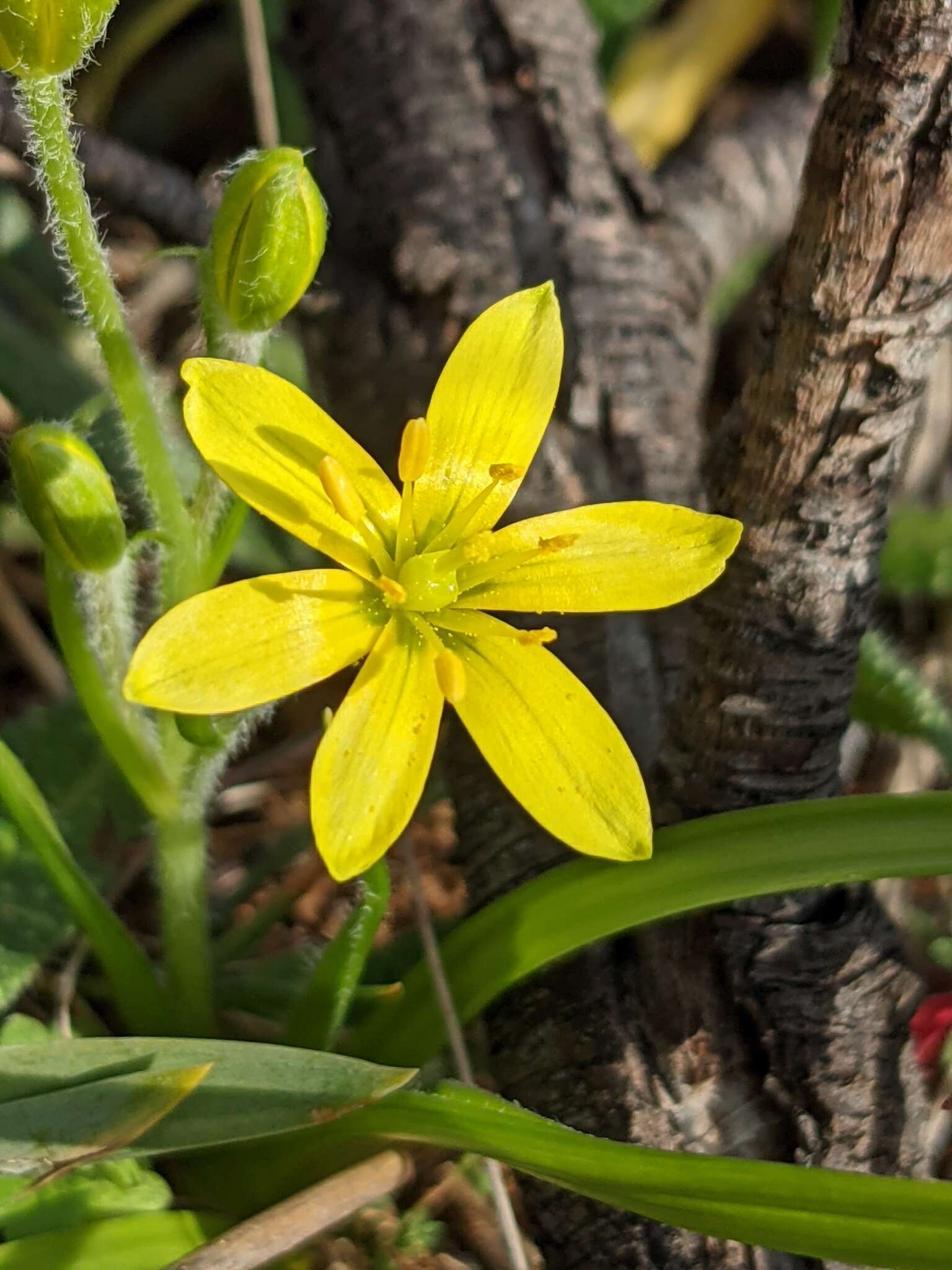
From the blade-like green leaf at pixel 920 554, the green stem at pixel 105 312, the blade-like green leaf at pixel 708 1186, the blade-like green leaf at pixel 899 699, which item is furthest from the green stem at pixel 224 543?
the blade-like green leaf at pixel 920 554

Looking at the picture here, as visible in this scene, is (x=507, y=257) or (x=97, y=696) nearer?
(x=97, y=696)

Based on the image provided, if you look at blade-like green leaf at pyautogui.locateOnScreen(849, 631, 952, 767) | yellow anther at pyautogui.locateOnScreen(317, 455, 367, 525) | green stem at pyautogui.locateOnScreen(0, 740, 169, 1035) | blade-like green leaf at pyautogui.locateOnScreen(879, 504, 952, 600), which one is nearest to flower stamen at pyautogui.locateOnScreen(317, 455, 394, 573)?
yellow anther at pyautogui.locateOnScreen(317, 455, 367, 525)

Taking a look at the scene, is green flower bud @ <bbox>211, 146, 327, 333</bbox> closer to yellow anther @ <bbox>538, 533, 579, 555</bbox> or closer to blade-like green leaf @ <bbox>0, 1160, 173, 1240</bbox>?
yellow anther @ <bbox>538, 533, 579, 555</bbox>

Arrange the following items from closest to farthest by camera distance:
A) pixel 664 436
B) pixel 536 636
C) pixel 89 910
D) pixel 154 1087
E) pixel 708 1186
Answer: pixel 708 1186
pixel 154 1087
pixel 536 636
pixel 89 910
pixel 664 436

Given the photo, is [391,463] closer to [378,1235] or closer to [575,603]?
[575,603]

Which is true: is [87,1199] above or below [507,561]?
below

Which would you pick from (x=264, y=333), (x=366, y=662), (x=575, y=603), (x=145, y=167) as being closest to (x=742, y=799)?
(x=575, y=603)

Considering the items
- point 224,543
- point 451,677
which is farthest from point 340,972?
point 224,543

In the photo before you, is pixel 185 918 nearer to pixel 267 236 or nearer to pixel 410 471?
pixel 410 471
